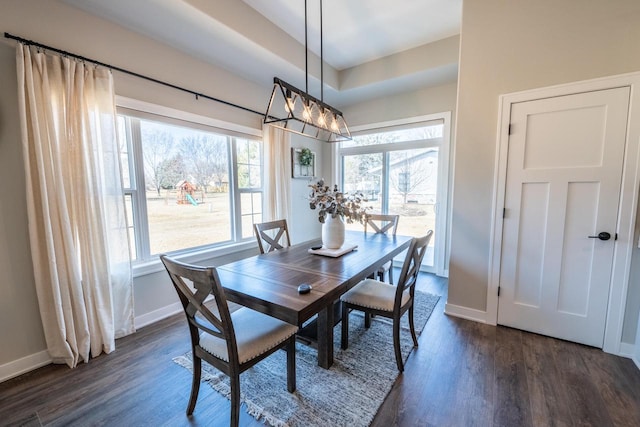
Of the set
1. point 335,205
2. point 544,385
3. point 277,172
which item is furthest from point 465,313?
point 277,172

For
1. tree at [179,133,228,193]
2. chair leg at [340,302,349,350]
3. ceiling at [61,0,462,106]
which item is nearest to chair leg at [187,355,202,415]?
chair leg at [340,302,349,350]

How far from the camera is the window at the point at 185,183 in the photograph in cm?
239

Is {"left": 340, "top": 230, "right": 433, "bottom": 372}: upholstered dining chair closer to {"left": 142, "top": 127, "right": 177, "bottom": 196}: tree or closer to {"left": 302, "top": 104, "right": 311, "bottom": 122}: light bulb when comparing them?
{"left": 302, "top": 104, "right": 311, "bottom": 122}: light bulb

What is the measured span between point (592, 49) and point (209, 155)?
3.57m

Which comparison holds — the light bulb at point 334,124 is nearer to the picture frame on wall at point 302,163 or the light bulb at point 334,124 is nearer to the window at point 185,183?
the window at point 185,183

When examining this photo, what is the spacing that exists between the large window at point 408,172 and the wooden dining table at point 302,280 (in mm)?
1580

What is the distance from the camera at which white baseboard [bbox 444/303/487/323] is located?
2494mm

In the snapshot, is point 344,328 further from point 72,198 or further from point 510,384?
point 72,198

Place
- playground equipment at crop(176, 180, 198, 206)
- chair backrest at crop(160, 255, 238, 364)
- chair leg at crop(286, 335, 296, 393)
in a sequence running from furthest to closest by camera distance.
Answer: playground equipment at crop(176, 180, 198, 206) < chair leg at crop(286, 335, 296, 393) < chair backrest at crop(160, 255, 238, 364)

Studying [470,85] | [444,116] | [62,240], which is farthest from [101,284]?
[444,116]

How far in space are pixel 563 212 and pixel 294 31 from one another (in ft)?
10.2

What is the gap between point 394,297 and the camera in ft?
6.25

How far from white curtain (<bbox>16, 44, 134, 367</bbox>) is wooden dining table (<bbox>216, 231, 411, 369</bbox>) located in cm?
107

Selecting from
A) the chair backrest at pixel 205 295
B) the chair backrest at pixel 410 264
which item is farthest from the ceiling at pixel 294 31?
the chair backrest at pixel 410 264
